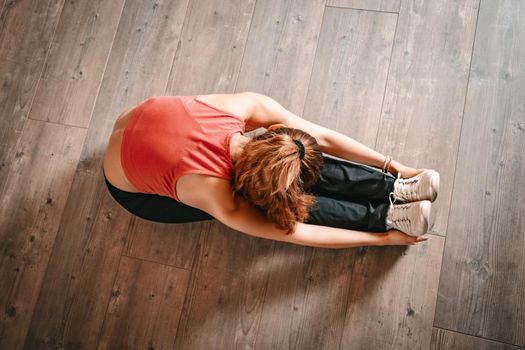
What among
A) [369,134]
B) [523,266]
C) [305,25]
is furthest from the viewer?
[305,25]

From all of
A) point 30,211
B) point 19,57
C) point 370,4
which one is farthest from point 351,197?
point 19,57

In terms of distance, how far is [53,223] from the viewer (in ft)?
5.36

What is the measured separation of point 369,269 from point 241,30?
41.0 inches

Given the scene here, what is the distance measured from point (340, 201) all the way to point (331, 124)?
32 cm

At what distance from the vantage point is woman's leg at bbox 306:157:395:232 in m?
1.36

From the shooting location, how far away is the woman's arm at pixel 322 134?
131 centimetres

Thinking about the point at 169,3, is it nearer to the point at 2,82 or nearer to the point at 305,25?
the point at 305,25

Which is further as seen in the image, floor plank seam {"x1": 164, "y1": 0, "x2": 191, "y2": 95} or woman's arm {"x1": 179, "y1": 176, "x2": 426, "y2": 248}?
floor plank seam {"x1": 164, "y1": 0, "x2": 191, "y2": 95}

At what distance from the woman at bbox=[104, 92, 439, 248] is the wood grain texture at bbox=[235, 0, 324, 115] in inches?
11.4

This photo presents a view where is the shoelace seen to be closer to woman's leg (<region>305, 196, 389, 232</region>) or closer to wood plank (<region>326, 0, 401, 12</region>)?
woman's leg (<region>305, 196, 389, 232</region>)

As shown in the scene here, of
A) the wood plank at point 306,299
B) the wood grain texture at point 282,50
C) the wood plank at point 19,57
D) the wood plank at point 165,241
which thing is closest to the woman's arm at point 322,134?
the wood grain texture at point 282,50

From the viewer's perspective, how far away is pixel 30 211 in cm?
165

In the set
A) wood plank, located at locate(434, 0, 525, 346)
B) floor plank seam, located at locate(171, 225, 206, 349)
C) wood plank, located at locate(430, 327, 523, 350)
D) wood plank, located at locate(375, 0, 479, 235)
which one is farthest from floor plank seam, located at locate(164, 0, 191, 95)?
wood plank, located at locate(430, 327, 523, 350)

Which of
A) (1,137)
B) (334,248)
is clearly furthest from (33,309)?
(334,248)
